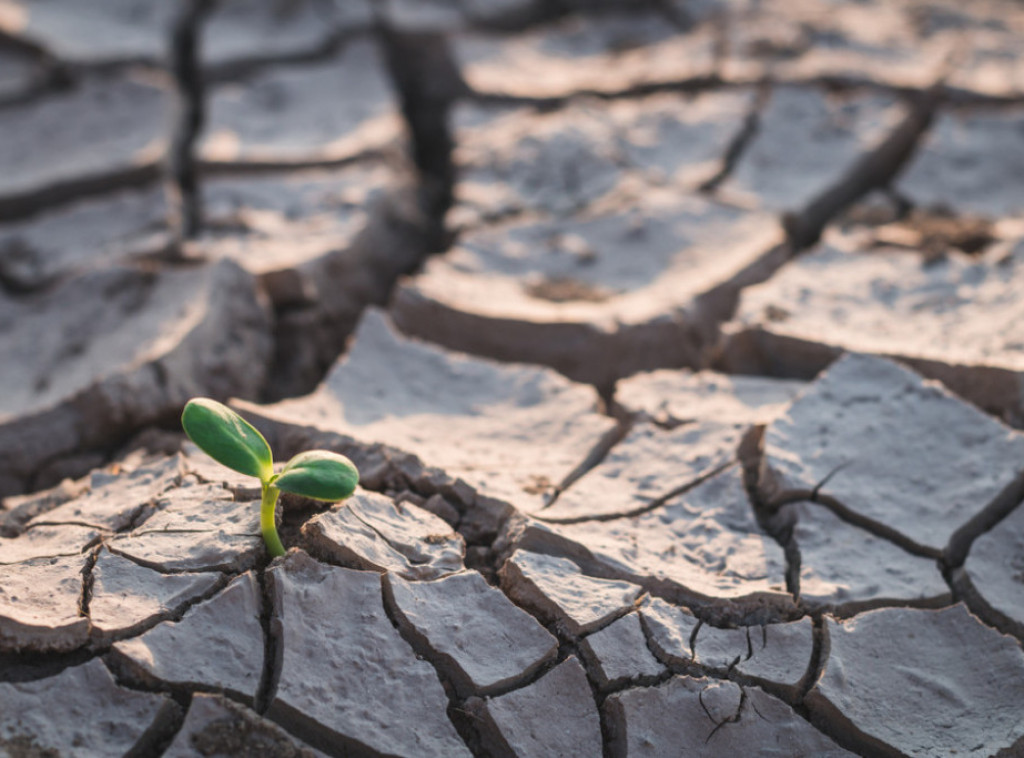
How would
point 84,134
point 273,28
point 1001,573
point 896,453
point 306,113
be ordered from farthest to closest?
point 273,28
point 306,113
point 84,134
point 896,453
point 1001,573

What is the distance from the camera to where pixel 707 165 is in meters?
2.54

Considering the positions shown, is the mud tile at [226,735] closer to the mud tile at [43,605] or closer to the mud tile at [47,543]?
the mud tile at [43,605]

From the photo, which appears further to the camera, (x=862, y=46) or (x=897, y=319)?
(x=862, y=46)

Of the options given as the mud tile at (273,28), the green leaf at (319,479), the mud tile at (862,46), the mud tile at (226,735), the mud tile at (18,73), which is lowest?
the mud tile at (226,735)

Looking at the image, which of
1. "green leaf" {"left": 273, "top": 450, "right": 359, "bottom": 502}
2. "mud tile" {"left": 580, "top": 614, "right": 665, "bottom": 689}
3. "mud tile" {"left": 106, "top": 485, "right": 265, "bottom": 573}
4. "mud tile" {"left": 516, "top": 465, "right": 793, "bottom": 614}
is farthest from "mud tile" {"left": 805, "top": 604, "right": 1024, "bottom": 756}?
"mud tile" {"left": 106, "top": 485, "right": 265, "bottom": 573}

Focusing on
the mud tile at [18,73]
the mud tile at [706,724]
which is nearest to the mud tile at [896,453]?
the mud tile at [706,724]

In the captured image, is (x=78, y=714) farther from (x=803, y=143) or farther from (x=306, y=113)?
(x=803, y=143)

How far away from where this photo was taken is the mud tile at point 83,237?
223 centimetres

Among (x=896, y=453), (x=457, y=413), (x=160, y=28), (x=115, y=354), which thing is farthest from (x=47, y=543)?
(x=160, y=28)

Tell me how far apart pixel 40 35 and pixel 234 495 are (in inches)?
90.6

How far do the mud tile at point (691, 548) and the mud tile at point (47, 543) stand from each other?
64cm

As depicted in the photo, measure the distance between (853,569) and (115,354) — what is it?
1434 millimetres

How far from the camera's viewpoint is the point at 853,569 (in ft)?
4.76

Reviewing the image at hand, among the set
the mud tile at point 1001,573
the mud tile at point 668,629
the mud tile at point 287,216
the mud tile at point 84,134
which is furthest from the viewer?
the mud tile at point 84,134
